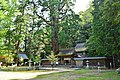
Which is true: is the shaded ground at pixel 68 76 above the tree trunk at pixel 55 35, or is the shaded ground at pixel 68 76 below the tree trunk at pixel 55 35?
below

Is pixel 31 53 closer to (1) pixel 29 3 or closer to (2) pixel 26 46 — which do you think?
(2) pixel 26 46

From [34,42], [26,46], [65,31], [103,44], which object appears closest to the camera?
[103,44]

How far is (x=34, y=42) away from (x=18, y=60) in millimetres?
8421

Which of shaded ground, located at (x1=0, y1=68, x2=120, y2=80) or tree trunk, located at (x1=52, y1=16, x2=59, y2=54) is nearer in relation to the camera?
shaded ground, located at (x1=0, y1=68, x2=120, y2=80)

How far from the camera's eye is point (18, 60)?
184 ft

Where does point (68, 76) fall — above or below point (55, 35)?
below

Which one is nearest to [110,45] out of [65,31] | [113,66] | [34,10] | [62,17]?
[113,66]

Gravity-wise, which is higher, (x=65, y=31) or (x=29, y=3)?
(x=29, y=3)

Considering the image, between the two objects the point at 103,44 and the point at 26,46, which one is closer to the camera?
the point at 103,44

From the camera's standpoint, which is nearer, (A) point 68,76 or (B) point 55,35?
(A) point 68,76

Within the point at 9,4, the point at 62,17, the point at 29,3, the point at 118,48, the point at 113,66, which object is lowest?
the point at 113,66

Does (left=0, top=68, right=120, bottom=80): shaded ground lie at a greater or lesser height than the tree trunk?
lesser

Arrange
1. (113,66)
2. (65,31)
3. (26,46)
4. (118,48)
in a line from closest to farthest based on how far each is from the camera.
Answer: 1. (118,48)
2. (113,66)
3. (65,31)
4. (26,46)

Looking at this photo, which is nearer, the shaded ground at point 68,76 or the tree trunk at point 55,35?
the shaded ground at point 68,76
